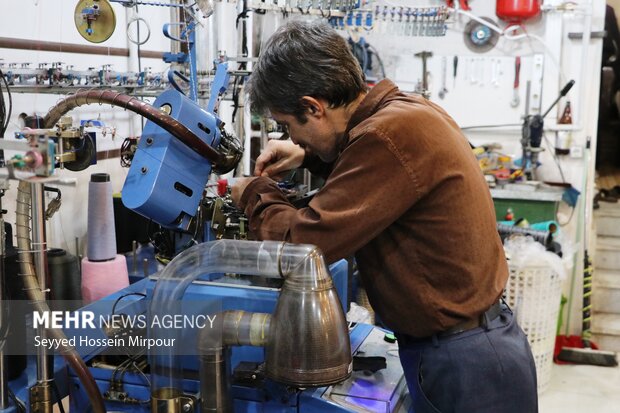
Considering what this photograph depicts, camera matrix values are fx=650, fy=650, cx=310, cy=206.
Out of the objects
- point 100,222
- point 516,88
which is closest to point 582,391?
point 516,88

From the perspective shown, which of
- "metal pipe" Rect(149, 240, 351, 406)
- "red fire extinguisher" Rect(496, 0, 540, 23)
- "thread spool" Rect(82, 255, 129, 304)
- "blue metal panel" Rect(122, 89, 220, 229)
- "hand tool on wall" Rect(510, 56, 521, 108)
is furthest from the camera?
"hand tool on wall" Rect(510, 56, 521, 108)

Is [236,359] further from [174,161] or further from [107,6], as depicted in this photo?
[107,6]

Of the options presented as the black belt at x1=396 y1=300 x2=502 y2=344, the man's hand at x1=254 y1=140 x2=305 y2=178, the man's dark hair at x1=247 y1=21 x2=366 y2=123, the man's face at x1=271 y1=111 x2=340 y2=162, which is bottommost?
the black belt at x1=396 y1=300 x2=502 y2=344

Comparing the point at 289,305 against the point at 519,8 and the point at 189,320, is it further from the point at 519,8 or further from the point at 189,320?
the point at 519,8

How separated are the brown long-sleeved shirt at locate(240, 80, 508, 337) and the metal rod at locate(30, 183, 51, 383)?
0.44m

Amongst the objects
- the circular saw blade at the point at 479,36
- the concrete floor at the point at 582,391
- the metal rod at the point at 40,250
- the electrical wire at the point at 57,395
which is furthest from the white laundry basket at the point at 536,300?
the metal rod at the point at 40,250

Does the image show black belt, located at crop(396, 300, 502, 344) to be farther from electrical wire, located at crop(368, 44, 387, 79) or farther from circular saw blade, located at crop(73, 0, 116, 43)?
electrical wire, located at crop(368, 44, 387, 79)

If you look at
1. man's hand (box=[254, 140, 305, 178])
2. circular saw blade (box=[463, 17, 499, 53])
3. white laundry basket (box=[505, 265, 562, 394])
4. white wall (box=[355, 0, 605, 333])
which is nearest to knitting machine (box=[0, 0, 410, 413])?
man's hand (box=[254, 140, 305, 178])

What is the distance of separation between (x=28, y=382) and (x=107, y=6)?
130 centimetres

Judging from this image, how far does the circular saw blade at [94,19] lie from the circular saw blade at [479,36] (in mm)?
2817

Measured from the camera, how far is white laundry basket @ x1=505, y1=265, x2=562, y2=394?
3.36 metres

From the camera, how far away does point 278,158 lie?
1.76m

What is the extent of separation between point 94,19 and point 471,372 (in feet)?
5.40

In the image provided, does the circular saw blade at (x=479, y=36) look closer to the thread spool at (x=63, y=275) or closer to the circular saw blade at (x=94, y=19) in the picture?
the circular saw blade at (x=94, y=19)
